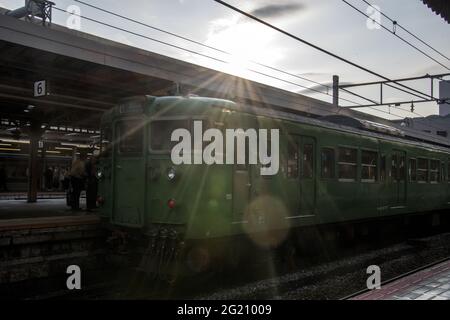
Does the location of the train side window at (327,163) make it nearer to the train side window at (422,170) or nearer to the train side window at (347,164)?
the train side window at (347,164)

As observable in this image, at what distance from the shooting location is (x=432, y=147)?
625 inches

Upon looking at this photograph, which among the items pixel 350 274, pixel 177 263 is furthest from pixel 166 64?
pixel 350 274

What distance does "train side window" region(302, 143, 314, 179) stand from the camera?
31.3ft

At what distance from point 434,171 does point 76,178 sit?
11371mm

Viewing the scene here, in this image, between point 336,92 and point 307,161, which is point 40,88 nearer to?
point 307,161

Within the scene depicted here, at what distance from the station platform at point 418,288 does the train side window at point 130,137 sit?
4163 mm

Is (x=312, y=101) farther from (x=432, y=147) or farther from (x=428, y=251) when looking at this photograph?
(x=428, y=251)

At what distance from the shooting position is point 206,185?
741 centimetres

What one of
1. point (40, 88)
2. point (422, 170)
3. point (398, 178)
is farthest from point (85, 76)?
point (422, 170)

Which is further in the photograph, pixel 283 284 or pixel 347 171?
pixel 347 171

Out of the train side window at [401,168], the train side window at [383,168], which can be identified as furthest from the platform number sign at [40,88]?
the train side window at [401,168]

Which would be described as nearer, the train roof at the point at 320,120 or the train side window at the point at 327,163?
the train roof at the point at 320,120

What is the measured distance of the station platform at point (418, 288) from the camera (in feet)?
21.9
